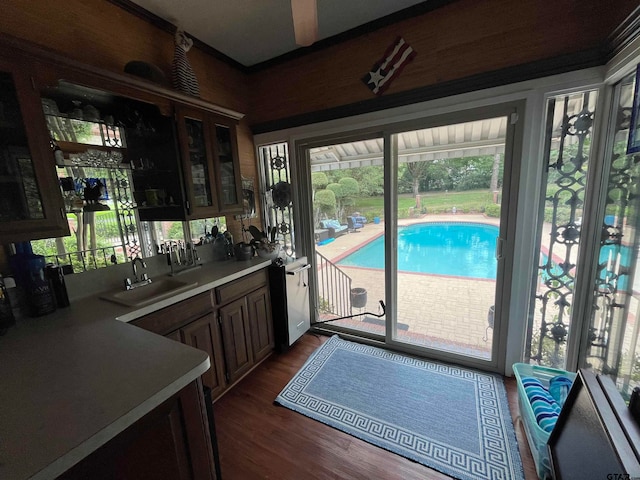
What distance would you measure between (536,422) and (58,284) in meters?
2.76

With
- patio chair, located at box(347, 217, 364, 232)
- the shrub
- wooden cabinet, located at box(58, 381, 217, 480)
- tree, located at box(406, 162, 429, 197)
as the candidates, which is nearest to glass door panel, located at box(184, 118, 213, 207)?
patio chair, located at box(347, 217, 364, 232)

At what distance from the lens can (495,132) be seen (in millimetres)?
1896

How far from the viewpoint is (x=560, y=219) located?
5.77ft

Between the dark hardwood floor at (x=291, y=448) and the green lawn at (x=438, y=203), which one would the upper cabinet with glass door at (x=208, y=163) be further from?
the dark hardwood floor at (x=291, y=448)

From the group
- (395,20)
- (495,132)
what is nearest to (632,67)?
(495,132)

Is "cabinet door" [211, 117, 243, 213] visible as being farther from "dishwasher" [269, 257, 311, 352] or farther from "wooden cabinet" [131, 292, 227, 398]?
"wooden cabinet" [131, 292, 227, 398]

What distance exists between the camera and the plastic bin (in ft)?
4.32

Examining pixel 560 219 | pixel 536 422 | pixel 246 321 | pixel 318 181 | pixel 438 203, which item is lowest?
pixel 536 422

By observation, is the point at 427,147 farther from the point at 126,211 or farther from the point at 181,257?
the point at 126,211

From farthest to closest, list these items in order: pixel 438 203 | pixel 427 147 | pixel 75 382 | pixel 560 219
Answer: pixel 438 203, pixel 427 147, pixel 560 219, pixel 75 382

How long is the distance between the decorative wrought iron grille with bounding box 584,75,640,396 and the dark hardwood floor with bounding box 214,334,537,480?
64cm

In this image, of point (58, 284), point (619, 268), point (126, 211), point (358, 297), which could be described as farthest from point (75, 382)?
point (619, 268)

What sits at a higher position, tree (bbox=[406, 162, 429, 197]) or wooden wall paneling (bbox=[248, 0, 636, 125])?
wooden wall paneling (bbox=[248, 0, 636, 125])

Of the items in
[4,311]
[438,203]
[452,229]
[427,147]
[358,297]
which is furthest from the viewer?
[358,297]
